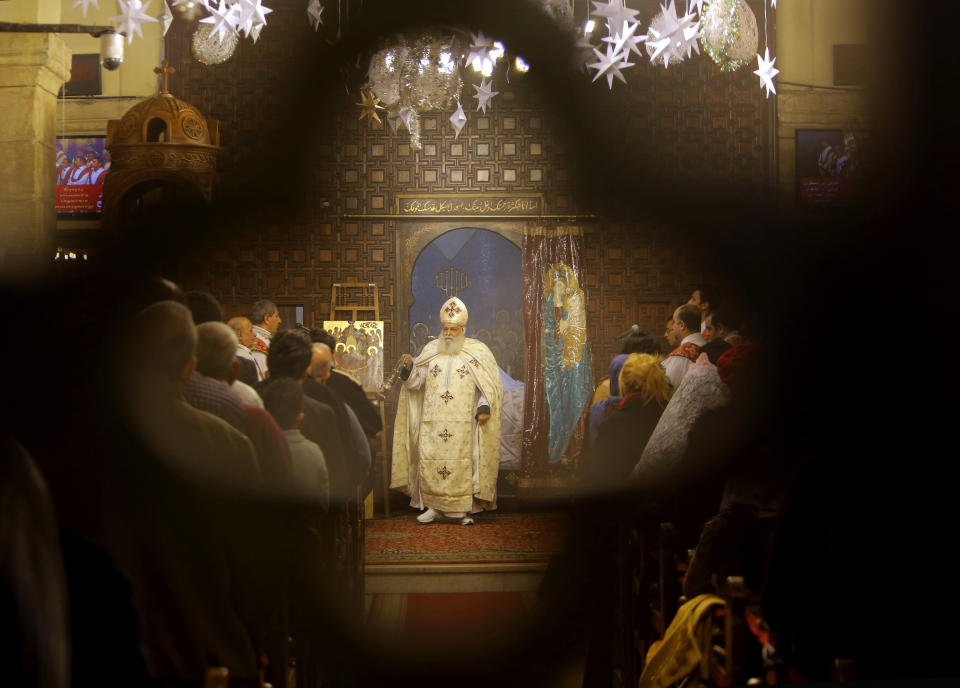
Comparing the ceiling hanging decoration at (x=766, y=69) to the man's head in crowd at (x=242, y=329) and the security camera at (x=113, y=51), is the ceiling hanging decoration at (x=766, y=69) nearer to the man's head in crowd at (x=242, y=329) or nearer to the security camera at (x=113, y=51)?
the man's head in crowd at (x=242, y=329)

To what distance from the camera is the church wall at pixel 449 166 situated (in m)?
2.70

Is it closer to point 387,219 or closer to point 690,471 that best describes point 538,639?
point 690,471

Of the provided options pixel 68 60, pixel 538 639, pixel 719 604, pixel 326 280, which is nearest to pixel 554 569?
pixel 538 639

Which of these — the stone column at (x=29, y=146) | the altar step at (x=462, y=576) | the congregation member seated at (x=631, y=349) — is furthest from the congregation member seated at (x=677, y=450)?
the stone column at (x=29, y=146)

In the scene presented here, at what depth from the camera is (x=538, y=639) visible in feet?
9.34

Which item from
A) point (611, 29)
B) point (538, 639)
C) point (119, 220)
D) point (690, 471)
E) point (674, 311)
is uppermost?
point (611, 29)

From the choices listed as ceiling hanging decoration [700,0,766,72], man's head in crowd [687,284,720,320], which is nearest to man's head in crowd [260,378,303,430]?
man's head in crowd [687,284,720,320]

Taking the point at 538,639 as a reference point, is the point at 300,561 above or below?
above

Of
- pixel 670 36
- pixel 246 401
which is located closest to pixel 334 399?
pixel 246 401

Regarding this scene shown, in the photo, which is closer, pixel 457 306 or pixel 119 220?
pixel 119 220

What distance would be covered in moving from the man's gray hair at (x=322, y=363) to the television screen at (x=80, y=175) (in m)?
0.79

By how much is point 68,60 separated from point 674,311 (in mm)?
2100

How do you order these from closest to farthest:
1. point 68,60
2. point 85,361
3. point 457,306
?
point 85,361
point 68,60
point 457,306

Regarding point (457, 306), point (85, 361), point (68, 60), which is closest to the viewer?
point (85, 361)
